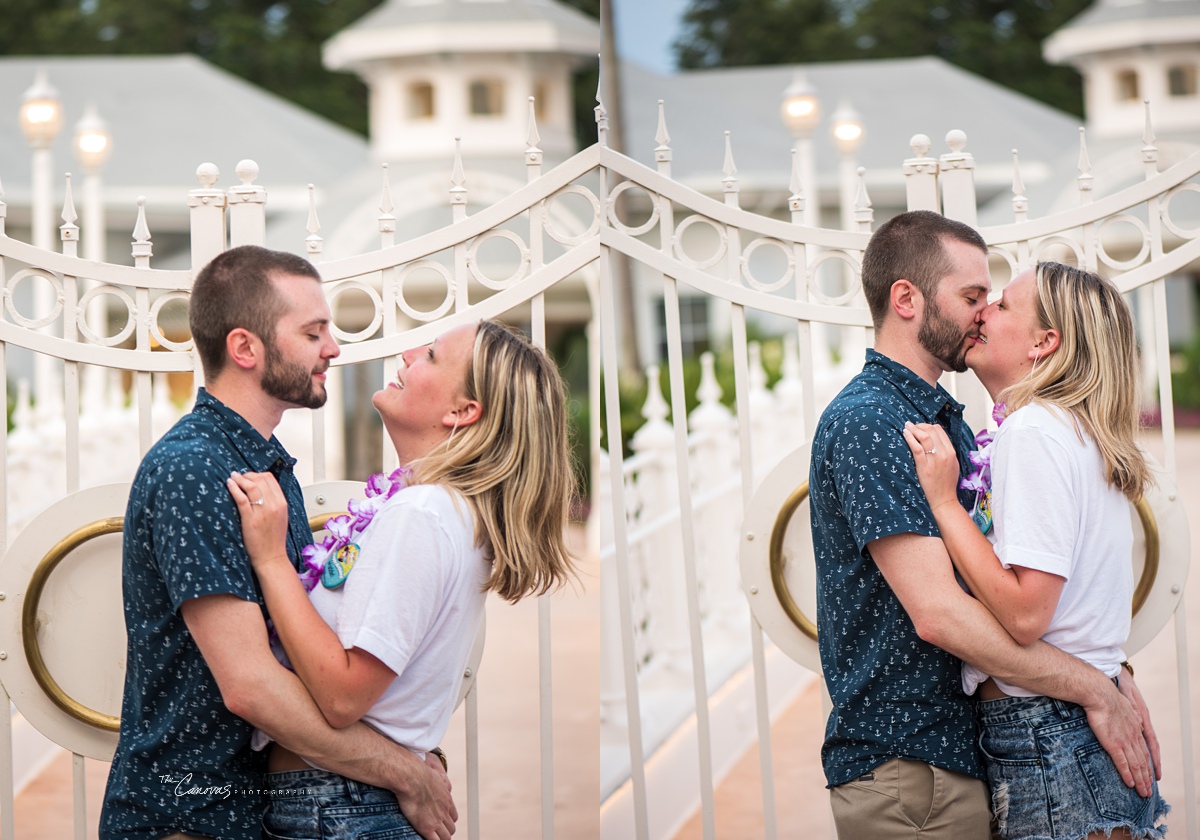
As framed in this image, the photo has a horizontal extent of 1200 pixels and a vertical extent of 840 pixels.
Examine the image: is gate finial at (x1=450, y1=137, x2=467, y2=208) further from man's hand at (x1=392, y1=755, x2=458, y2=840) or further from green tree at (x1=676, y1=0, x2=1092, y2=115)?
green tree at (x1=676, y1=0, x2=1092, y2=115)

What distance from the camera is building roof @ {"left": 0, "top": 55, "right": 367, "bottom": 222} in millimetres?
18766

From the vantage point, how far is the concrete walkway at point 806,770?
18.1ft

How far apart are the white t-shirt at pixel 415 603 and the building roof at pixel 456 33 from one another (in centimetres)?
1723

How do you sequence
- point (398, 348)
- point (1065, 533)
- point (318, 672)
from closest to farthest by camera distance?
point (318, 672), point (1065, 533), point (398, 348)

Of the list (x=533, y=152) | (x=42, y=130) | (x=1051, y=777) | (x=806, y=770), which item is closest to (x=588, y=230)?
(x=533, y=152)

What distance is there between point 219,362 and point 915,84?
2113cm

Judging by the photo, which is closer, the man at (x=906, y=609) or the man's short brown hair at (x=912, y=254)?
the man at (x=906, y=609)

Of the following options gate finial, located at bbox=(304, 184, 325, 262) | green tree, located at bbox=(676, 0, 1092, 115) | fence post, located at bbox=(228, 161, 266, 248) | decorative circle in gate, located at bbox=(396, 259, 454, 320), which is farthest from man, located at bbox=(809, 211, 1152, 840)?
green tree, located at bbox=(676, 0, 1092, 115)

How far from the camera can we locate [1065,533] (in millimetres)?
2613

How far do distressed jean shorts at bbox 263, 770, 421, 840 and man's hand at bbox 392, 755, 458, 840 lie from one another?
37mm

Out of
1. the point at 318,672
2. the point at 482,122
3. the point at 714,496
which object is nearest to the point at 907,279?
the point at 318,672

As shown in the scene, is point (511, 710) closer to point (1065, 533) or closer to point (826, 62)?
point (1065, 533)

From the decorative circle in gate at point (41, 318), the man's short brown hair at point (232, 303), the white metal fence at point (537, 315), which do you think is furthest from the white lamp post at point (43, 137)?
the man's short brown hair at point (232, 303)

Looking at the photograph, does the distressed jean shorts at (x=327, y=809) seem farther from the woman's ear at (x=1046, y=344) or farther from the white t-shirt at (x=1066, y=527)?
the woman's ear at (x=1046, y=344)
